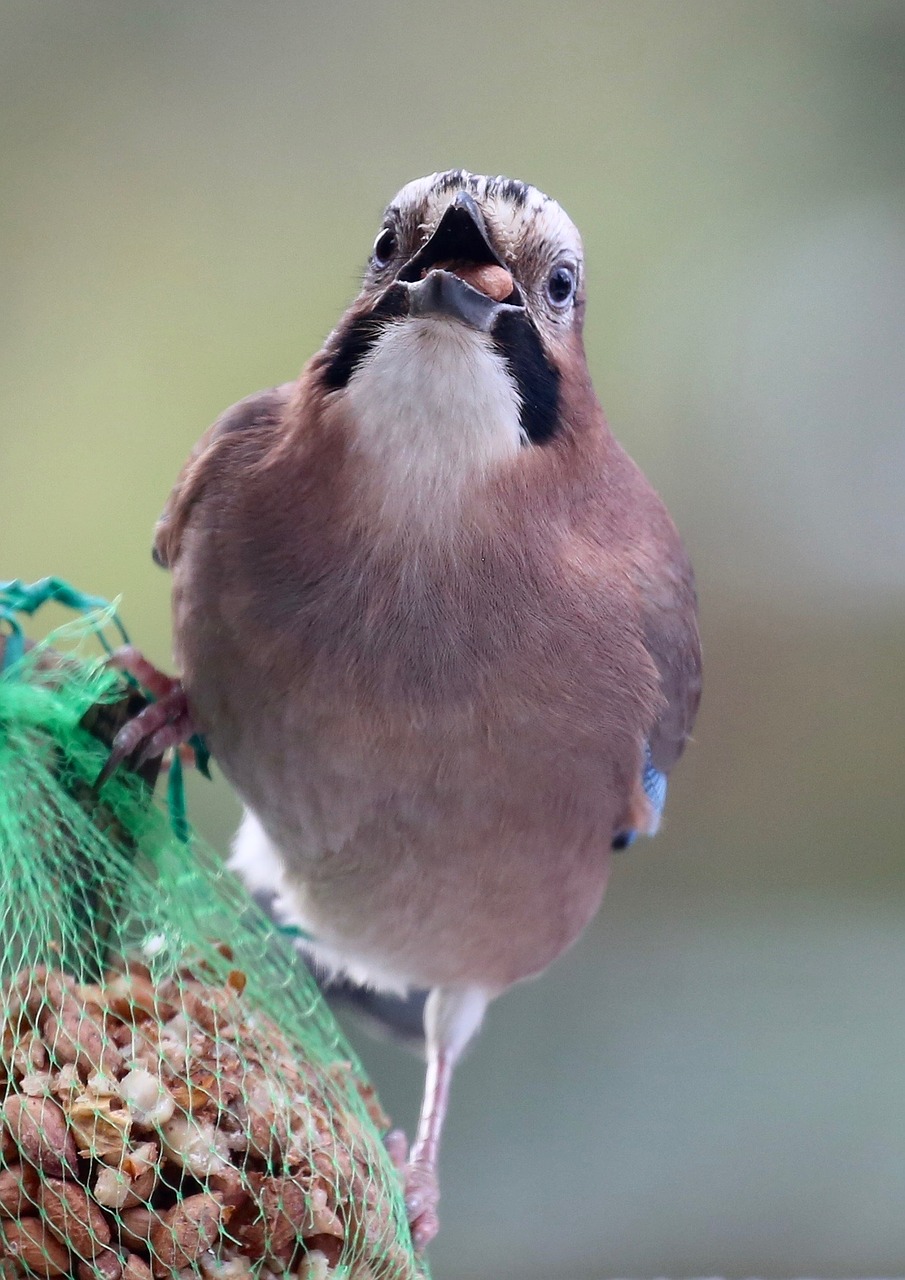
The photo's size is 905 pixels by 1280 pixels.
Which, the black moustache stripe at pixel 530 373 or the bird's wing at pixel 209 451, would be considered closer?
the black moustache stripe at pixel 530 373

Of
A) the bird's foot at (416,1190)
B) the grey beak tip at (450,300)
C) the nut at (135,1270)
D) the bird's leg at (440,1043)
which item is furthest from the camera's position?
the bird's leg at (440,1043)

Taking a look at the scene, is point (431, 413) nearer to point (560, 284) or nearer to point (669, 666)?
point (560, 284)

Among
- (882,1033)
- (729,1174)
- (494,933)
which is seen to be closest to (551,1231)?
(729,1174)

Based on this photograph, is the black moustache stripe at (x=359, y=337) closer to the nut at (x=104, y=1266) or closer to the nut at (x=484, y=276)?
the nut at (x=484, y=276)

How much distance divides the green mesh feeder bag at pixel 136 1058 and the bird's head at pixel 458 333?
0.36 meters

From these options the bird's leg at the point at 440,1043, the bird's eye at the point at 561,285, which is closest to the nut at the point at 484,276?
the bird's eye at the point at 561,285

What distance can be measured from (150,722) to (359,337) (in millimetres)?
470

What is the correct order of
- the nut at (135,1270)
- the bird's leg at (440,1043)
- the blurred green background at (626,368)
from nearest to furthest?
the nut at (135,1270)
the bird's leg at (440,1043)
the blurred green background at (626,368)

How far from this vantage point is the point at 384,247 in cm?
150

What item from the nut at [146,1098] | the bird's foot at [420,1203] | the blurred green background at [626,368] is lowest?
the nut at [146,1098]

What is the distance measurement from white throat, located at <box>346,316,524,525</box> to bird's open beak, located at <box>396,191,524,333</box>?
2cm

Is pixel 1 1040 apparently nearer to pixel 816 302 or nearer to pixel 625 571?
pixel 625 571

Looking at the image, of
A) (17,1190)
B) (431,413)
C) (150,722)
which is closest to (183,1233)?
(17,1190)

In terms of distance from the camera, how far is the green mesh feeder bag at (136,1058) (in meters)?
1.19
